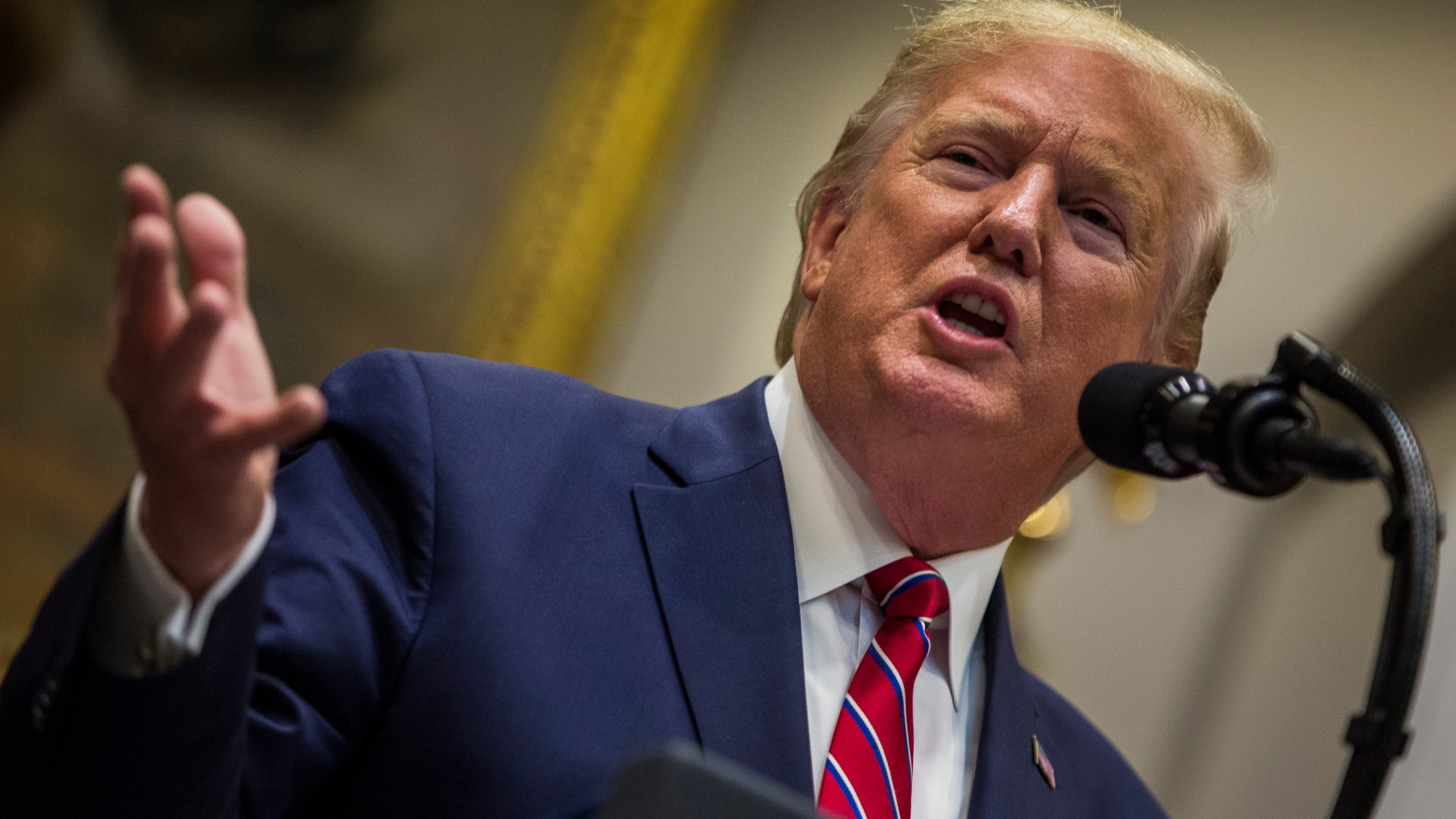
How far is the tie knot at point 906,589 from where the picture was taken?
1599mm

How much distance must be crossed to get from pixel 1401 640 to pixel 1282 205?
3432 mm

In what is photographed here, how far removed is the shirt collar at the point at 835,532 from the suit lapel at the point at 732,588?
0.16 feet

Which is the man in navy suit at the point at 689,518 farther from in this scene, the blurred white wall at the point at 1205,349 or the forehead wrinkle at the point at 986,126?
the blurred white wall at the point at 1205,349

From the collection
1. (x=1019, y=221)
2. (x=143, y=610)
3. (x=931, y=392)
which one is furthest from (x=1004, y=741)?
(x=143, y=610)

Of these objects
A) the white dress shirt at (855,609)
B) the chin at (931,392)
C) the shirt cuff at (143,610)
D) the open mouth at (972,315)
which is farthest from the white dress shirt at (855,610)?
the shirt cuff at (143,610)

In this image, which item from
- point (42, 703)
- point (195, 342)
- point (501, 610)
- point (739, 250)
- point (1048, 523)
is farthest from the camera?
point (739, 250)

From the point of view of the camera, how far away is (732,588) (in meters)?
1.46

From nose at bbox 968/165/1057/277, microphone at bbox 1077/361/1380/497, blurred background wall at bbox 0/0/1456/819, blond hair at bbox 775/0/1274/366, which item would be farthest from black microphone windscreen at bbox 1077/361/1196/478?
blurred background wall at bbox 0/0/1456/819

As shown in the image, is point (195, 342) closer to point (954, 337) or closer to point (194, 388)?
point (194, 388)

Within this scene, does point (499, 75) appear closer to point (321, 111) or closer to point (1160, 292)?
point (321, 111)

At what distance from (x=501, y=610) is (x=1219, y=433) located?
0.74 meters

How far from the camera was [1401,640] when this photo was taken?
3.00 feet

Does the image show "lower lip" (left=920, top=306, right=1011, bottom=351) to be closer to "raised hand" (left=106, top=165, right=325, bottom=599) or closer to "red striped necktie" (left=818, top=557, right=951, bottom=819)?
"red striped necktie" (left=818, top=557, right=951, bottom=819)

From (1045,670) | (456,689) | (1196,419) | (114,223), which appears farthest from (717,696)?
(1045,670)
